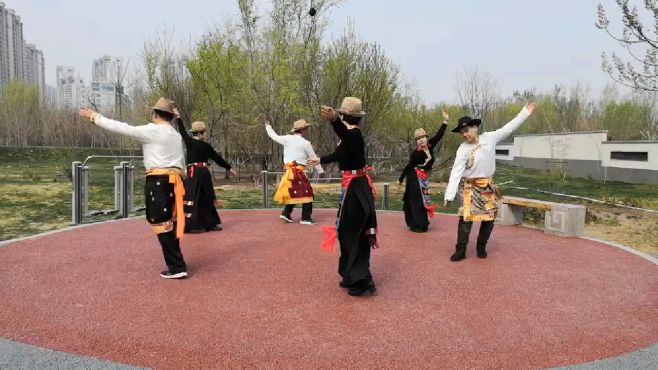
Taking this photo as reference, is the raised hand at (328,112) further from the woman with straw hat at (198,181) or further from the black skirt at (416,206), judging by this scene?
the black skirt at (416,206)

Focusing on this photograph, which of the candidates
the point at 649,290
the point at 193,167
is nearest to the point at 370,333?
the point at 649,290

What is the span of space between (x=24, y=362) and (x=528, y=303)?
150 inches

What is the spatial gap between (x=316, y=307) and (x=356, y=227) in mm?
817

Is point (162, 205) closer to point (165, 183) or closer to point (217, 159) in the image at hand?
point (165, 183)

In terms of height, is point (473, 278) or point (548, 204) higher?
point (548, 204)

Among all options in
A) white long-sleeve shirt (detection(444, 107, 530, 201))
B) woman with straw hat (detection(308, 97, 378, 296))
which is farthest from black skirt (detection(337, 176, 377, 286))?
white long-sleeve shirt (detection(444, 107, 530, 201))

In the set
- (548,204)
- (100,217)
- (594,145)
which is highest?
(594,145)

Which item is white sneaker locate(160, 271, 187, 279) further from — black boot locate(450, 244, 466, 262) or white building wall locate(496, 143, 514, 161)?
white building wall locate(496, 143, 514, 161)

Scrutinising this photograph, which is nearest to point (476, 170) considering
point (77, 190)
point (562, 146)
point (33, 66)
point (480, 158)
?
point (480, 158)

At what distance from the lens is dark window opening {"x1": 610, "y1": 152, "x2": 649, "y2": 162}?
853 inches

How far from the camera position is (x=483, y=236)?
587 cm

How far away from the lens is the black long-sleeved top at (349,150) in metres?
4.28

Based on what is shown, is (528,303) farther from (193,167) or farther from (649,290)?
(193,167)

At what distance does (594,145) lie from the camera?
25969mm
